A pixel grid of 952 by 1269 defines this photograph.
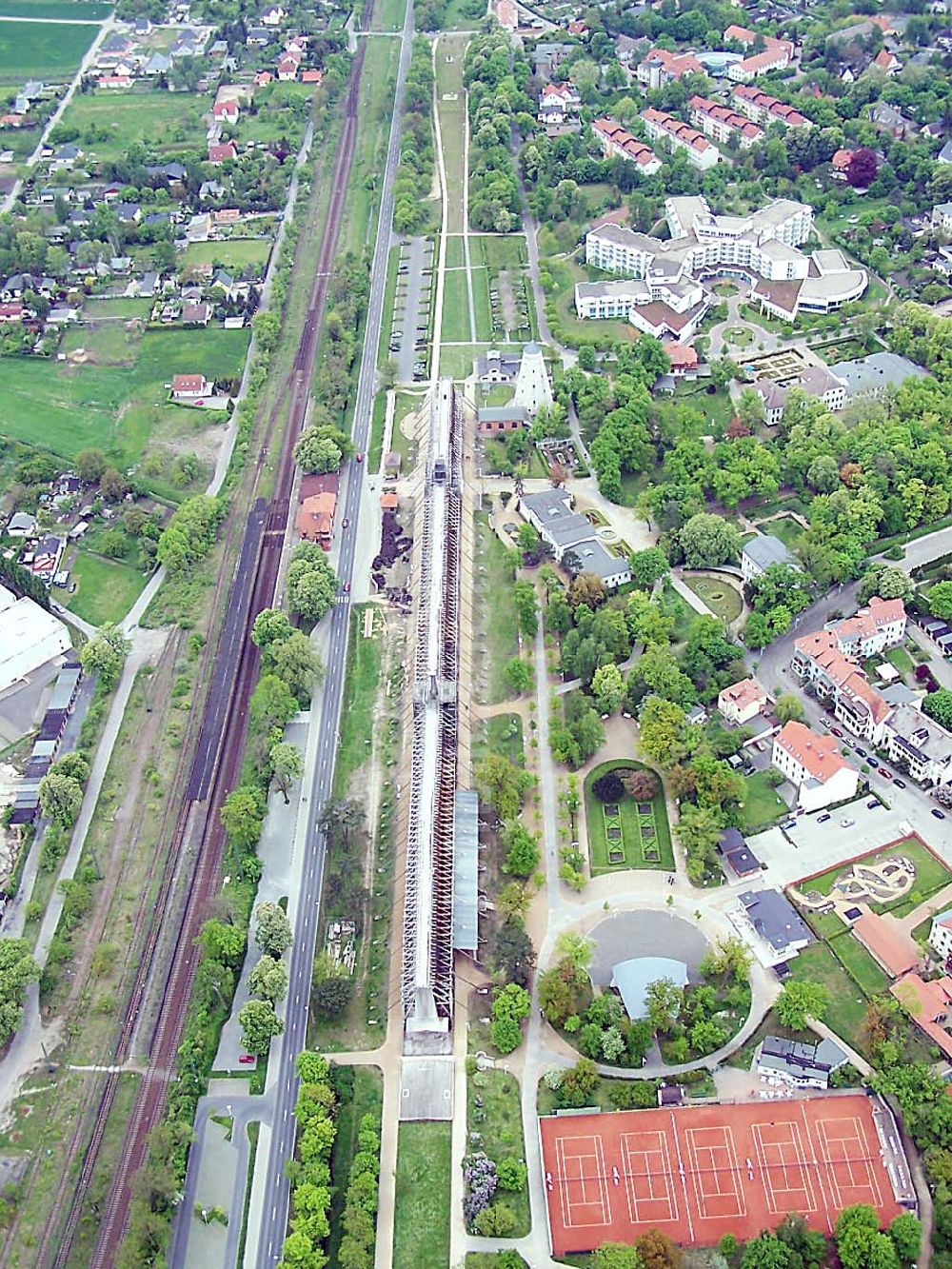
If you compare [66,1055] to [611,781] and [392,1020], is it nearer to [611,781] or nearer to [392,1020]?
[392,1020]

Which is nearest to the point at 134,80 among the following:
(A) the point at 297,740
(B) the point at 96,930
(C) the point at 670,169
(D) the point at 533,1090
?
(C) the point at 670,169

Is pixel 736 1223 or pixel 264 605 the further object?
pixel 264 605

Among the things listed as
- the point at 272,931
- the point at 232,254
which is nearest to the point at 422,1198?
the point at 272,931

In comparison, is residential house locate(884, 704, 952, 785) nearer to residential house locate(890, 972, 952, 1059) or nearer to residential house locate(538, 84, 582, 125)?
residential house locate(890, 972, 952, 1059)

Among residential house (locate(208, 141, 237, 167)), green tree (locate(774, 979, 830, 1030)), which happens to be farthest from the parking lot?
green tree (locate(774, 979, 830, 1030))

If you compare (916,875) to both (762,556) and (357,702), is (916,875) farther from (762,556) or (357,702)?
(357,702)
